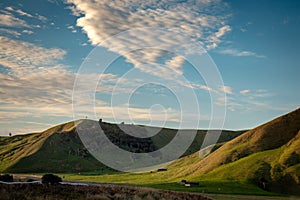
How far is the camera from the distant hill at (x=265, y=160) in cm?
11231

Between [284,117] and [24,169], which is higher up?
[284,117]

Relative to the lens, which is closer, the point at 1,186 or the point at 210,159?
the point at 1,186

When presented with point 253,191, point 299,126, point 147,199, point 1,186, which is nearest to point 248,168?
point 253,191

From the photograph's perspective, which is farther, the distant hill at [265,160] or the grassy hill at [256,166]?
the distant hill at [265,160]

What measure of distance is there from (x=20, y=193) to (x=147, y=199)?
13354 mm

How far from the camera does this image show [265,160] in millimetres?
128875

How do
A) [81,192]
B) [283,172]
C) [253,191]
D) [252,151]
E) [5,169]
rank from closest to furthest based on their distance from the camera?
[81,192] < [253,191] < [283,172] < [252,151] < [5,169]

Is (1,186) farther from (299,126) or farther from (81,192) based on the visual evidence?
(299,126)

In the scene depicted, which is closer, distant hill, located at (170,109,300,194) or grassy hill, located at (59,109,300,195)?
grassy hill, located at (59,109,300,195)

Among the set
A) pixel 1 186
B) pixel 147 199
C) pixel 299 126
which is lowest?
pixel 147 199

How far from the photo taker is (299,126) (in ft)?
486

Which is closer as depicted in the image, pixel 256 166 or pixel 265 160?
pixel 256 166

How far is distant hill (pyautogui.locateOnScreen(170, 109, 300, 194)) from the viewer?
112 meters

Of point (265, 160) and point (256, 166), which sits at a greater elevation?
point (265, 160)
